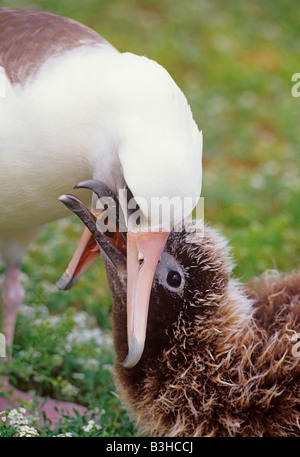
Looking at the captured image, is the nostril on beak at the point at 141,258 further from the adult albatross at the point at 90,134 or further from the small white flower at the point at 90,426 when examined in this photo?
the small white flower at the point at 90,426

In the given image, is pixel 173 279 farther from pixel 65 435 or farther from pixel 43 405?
pixel 43 405

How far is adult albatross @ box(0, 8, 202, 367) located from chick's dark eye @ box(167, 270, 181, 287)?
0.32 m

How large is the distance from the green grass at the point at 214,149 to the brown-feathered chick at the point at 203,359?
1.07 ft

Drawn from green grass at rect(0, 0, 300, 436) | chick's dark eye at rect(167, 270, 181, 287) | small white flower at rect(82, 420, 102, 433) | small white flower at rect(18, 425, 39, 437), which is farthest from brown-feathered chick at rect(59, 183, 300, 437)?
small white flower at rect(18, 425, 39, 437)

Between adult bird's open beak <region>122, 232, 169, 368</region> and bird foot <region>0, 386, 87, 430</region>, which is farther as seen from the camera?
bird foot <region>0, 386, 87, 430</region>

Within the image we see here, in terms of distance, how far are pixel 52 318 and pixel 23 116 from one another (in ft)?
5.08

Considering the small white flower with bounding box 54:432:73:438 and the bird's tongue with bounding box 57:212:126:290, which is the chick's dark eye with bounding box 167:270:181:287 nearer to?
the bird's tongue with bounding box 57:212:126:290

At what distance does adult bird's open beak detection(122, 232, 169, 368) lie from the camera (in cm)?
279

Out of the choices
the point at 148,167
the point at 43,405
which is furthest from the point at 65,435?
the point at 148,167

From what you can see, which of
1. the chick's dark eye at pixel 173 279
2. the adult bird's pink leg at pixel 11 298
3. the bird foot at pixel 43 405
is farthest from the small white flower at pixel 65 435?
the adult bird's pink leg at pixel 11 298

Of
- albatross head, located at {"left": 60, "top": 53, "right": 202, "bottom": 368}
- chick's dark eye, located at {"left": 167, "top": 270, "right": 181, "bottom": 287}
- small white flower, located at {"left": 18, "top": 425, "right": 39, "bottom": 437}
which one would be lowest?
small white flower, located at {"left": 18, "top": 425, "right": 39, "bottom": 437}

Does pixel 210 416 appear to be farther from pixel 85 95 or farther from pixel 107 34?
pixel 107 34

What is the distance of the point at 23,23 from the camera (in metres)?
3.51
